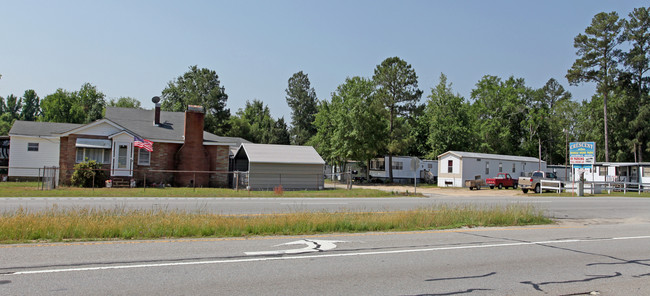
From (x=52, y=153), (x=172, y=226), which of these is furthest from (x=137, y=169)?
(x=172, y=226)

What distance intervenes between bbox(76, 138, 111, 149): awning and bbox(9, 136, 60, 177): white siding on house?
681cm

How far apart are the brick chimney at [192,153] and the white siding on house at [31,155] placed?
11.1 meters

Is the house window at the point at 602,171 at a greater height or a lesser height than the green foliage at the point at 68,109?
lesser

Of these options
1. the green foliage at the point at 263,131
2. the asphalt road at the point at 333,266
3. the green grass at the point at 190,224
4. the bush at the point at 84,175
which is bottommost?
the asphalt road at the point at 333,266

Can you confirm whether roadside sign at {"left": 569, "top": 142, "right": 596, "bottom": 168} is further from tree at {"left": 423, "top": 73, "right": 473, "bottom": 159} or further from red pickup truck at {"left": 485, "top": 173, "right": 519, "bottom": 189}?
tree at {"left": 423, "top": 73, "right": 473, "bottom": 159}

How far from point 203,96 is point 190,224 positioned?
71.8 m

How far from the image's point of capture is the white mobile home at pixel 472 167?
48406 mm

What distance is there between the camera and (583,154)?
40.1 m

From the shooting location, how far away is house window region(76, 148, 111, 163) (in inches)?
1257

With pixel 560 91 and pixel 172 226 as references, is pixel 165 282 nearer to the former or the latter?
pixel 172 226

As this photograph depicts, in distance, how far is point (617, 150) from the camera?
6788cm

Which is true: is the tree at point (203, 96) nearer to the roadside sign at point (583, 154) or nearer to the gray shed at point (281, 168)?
the gray shed at point (281, 168)

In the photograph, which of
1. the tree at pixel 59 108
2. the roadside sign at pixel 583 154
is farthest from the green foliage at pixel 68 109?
the roadside sign at pixel 583 154

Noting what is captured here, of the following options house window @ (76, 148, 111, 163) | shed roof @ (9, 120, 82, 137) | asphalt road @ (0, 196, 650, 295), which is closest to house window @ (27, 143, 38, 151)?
shed roof @ (9, 120, 82, 137)
